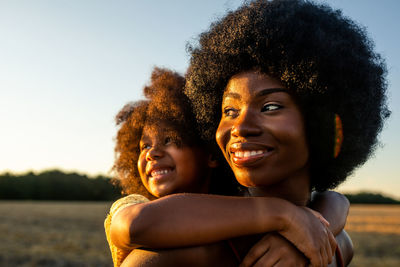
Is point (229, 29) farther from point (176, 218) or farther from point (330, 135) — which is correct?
point (176, 218)

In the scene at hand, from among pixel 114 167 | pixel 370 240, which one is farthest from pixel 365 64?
pixel 370 240

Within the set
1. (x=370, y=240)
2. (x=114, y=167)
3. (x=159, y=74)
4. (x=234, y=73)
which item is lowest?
(x=370, y=240)

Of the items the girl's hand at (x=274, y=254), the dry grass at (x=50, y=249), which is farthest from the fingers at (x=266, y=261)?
the dry grass at (x=50, y=249)

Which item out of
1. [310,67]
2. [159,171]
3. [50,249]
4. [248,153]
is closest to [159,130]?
[159,171]

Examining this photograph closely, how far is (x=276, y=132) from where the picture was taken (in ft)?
6.31

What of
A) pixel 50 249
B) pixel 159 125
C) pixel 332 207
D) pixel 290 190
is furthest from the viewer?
pixel 50 249

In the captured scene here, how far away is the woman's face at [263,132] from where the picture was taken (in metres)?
1.94

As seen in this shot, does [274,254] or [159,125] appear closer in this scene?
[274,254]

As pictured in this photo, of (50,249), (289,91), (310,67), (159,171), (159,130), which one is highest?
(310,67)

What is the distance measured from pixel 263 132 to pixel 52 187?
69328 millimetres

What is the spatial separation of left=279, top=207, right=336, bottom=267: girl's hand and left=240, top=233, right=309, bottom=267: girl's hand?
3 centimetres

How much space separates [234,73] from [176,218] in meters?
0.88

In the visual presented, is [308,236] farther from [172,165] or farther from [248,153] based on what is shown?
[172,165]

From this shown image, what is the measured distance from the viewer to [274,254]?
180 centimetres
